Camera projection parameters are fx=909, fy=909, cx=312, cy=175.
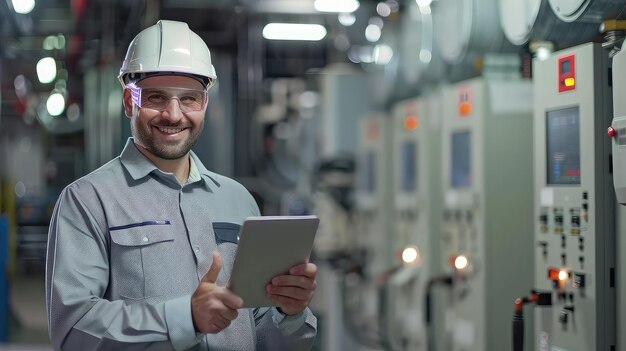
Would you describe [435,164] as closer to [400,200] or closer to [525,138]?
[400,200]

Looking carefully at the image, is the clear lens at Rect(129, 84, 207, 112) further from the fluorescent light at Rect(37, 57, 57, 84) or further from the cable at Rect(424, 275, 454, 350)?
the fluorescent light at Rect(37, 57, 57, 84)

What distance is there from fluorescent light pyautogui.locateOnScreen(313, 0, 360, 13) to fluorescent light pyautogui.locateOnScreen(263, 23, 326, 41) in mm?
1725

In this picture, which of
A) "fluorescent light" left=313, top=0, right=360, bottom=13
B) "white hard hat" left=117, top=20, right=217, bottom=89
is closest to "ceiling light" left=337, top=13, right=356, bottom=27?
"fluorescent light" left=313, top=0, right=360, bottom=13

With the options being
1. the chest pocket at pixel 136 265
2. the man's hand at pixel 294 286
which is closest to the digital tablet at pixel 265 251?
the man's hand at pixel 294 286

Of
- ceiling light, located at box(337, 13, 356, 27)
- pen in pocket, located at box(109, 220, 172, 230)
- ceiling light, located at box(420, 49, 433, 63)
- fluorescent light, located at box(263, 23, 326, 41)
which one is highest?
fluorescent light, located at box(263, 23, 326, 41)

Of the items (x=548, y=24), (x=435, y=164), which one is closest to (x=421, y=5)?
(x=435, y=164)

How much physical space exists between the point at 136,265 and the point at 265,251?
426 mm

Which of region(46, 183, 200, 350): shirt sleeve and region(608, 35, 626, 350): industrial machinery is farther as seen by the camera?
region(608, 35, 626, 350): industrial machinery

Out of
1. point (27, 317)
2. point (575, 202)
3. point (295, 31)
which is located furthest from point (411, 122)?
point (27, 317)

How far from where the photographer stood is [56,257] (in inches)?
100

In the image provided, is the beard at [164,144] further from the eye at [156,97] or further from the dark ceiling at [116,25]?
the dark ceiling at [116,25]

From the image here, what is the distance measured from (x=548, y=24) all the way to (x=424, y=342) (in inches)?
110

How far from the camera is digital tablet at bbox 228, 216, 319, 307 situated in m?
2.38

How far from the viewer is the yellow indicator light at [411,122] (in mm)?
6496
